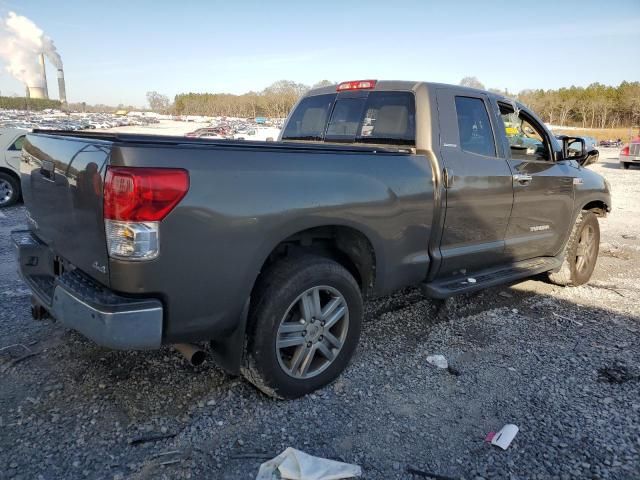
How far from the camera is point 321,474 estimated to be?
2266 mm

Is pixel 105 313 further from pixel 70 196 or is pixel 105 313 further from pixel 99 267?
pixel 70 196

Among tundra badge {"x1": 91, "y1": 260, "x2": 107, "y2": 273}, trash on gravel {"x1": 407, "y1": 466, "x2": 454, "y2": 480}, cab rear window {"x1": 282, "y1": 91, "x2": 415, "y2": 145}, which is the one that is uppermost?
cab rear window {"x1": 282, "y1": 91, "x2": 415, "y2": 145}

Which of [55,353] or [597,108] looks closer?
[55,353]

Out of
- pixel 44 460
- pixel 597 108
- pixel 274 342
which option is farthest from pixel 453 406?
pixel 597 108

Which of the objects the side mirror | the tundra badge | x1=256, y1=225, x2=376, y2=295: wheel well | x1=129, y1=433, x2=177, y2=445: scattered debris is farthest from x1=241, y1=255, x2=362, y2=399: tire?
the side mirror

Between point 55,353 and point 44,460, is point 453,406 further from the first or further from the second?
point 55,353

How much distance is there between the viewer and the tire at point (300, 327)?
2721 mm

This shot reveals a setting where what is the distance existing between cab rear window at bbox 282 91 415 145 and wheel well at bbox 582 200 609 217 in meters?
2.80

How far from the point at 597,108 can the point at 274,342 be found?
353ft

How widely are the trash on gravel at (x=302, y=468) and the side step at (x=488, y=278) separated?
1599mm

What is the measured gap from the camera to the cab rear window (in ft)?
12.4

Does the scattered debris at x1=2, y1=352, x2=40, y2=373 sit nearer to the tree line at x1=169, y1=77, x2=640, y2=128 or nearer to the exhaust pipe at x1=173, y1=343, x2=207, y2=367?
the exhaust pipe at x1=173, y1=343, x2=207, y2=367

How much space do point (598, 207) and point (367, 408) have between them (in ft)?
13.3

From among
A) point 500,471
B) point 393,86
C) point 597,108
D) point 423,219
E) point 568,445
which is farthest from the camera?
point 597,108
